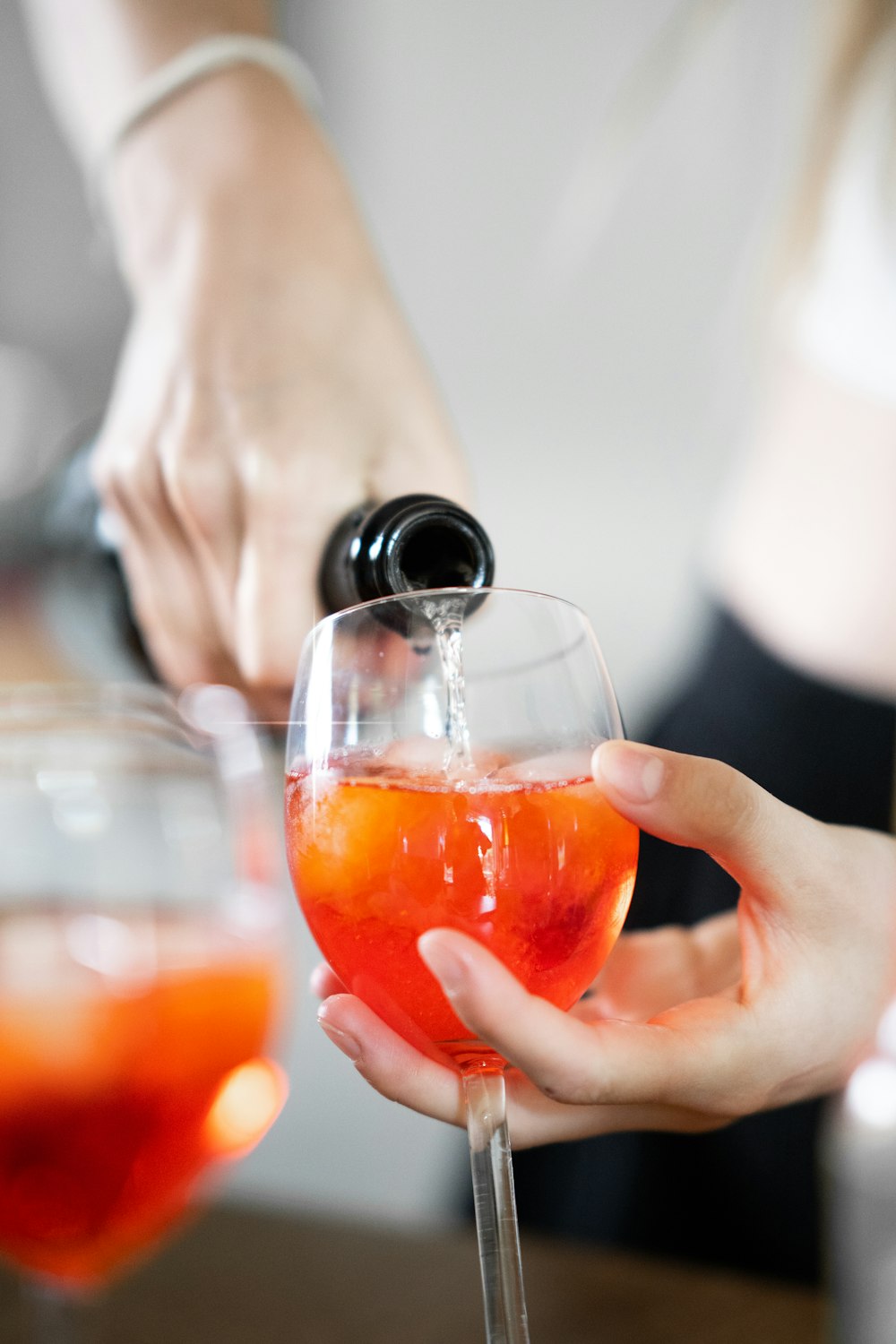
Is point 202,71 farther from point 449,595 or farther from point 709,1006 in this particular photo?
point 709,1006

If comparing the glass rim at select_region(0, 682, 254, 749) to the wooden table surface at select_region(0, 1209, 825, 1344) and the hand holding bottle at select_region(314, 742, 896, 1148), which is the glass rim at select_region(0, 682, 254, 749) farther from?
the wooden table surface at select_region(0, 1209, 825, 1344)

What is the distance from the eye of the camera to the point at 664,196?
1.96m

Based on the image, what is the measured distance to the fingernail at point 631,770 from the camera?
49 cm

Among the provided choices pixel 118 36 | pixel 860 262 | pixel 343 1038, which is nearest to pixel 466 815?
pixel 343 1038

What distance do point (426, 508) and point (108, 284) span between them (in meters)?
1.60

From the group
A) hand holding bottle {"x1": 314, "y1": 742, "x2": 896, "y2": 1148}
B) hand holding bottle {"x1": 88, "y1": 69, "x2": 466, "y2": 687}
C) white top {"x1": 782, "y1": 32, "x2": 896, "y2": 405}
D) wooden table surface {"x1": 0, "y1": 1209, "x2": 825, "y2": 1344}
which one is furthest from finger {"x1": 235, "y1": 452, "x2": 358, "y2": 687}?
white top {"x1": 782, "y1": 32, "x2": 896, "y2": 405}

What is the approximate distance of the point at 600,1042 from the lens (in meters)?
0.49

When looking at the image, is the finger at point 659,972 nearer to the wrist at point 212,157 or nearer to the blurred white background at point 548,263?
the wrist at point 212,157

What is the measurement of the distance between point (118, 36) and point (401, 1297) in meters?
1.11

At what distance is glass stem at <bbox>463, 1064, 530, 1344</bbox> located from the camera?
19.7 inches

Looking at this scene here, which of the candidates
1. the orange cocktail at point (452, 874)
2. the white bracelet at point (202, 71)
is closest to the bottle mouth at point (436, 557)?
the orange cocktail at point (452, 874)

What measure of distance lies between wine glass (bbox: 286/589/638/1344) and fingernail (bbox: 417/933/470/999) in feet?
0.17

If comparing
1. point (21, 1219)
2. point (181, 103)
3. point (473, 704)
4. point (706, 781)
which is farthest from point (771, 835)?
point (181, 103)

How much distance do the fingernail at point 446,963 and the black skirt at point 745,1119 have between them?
738 mm
